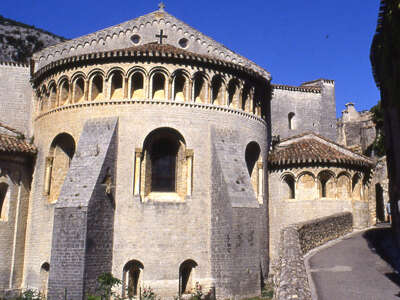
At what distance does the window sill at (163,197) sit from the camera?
16875 millimetres

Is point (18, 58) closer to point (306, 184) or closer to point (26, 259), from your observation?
point (26, 259)

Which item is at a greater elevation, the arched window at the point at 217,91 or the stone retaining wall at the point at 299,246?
the arched window at the point at 217,91

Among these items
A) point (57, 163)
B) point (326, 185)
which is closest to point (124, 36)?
point (57, 163)

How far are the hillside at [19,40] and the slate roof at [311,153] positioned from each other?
33251 mm

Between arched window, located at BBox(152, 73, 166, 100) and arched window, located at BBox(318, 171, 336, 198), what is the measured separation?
9494 millimetres

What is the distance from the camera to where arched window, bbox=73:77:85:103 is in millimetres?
18000

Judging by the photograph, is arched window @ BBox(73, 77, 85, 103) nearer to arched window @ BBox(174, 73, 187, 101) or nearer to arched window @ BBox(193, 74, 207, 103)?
arched window @ BBox(174, 73, 187, 101)

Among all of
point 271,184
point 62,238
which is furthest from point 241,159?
point 62,238

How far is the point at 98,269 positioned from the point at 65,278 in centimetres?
119

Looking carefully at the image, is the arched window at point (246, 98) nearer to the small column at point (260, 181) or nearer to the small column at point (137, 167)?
the small column at point (260, 181)

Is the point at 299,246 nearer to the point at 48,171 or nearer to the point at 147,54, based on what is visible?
the point at 147,54

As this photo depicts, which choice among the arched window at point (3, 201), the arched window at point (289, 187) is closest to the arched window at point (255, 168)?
the arched window at point (289, 187)

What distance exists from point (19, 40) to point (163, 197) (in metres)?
38.1

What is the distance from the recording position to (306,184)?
21625 mm
